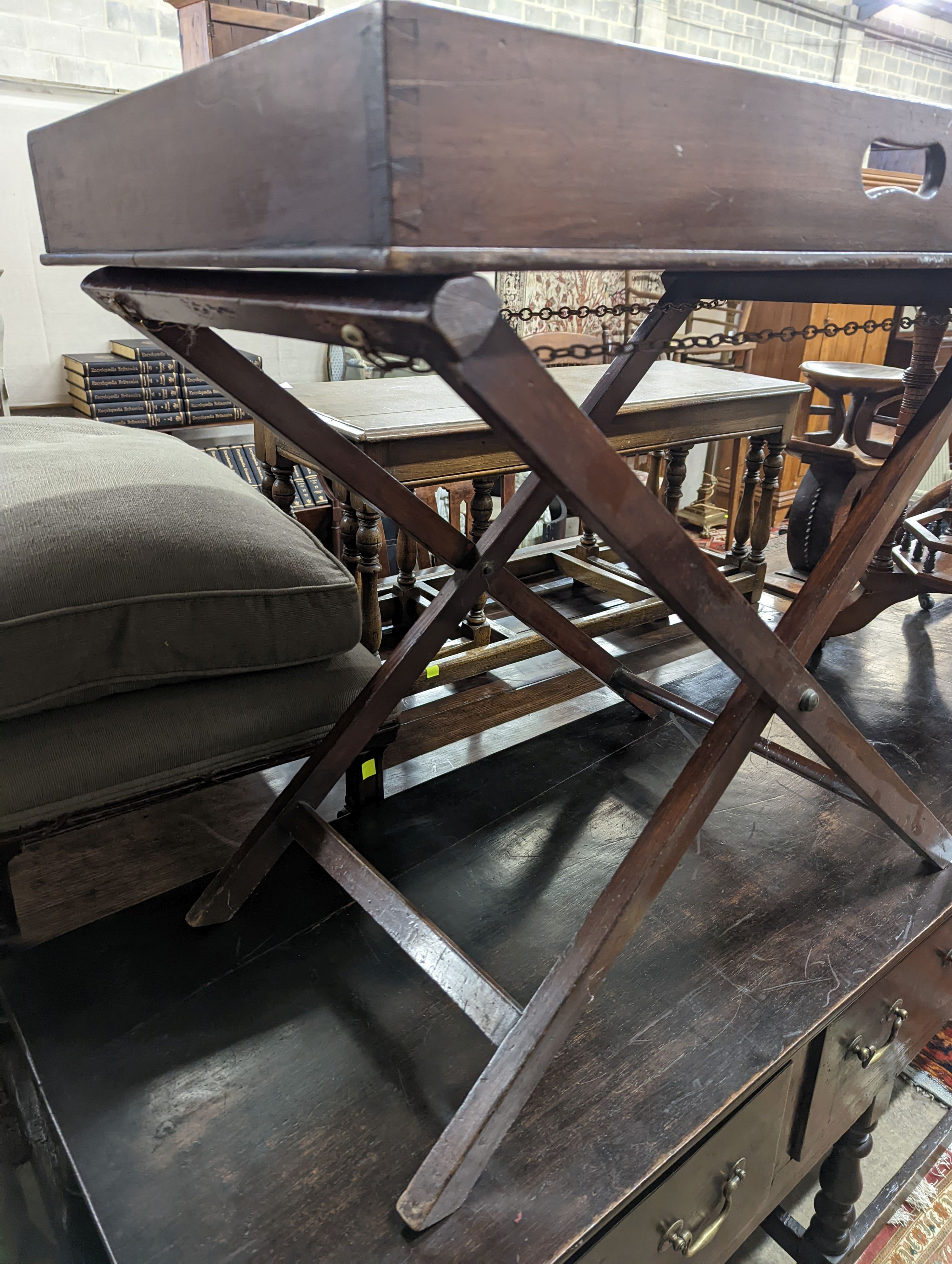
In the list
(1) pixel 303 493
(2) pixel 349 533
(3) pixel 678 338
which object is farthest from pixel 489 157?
(1) pixel 303 493

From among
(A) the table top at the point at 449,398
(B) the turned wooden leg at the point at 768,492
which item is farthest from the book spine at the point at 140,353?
(B) the turned wooden leg at the point at 768,492

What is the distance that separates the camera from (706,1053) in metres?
0.79

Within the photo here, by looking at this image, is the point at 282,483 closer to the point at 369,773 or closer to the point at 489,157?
the point at 369,773

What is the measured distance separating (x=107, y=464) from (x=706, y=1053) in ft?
3.06

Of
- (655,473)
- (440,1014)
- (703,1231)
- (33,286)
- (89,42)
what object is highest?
(89,42)

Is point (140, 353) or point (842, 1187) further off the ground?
point (140, 353)

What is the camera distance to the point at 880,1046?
980mm

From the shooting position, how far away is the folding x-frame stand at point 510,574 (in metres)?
0.46

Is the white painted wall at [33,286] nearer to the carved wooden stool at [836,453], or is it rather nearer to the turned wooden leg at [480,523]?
the turned wooden leg at [480,523]

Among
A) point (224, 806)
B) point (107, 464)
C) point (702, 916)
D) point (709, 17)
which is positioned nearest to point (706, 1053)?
point (702, 916)

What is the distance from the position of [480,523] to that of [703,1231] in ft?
3.87

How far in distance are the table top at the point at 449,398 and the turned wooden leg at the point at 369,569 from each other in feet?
0.45

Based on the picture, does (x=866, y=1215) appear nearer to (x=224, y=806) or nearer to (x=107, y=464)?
(x=224, y=806)

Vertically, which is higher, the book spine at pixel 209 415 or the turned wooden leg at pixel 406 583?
the book spine at pixel 209 415
